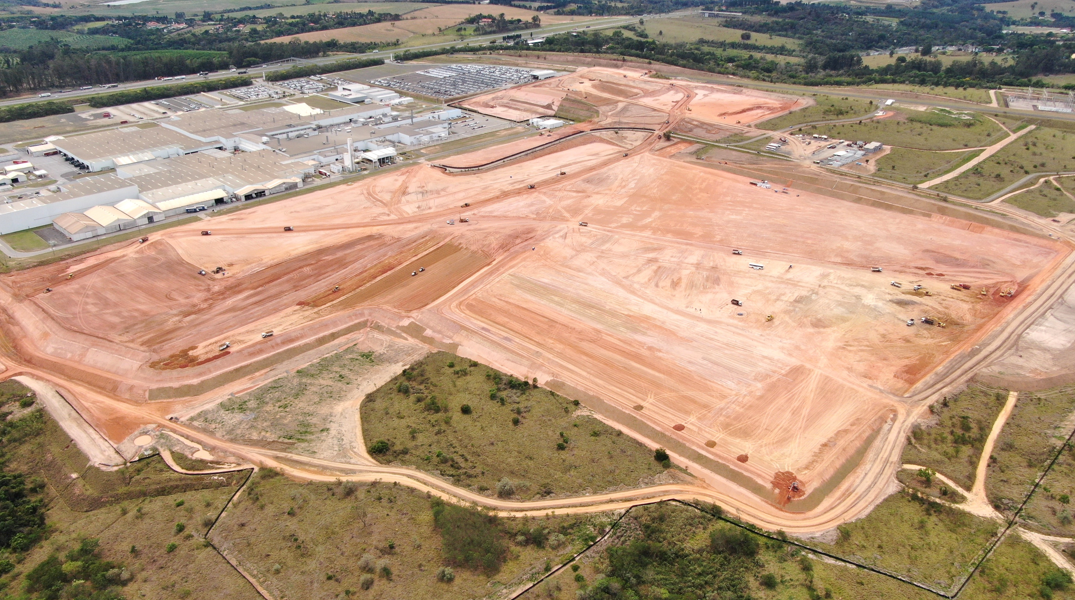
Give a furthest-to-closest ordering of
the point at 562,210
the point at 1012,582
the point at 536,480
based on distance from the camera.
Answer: the point at 562,210
the point at 536,480
the point at 1012,582

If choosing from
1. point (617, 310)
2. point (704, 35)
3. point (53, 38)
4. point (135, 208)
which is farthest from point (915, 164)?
point (53, 38)

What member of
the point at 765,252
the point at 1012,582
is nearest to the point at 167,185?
the point at 765,252

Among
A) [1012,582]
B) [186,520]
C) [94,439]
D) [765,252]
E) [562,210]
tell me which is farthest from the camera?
[562,210]

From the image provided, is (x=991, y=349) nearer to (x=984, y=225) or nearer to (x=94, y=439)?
(x=984, y=225)

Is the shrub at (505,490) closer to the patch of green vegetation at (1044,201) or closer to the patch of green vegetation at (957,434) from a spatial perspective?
the patch of green vegetation at (957,434)

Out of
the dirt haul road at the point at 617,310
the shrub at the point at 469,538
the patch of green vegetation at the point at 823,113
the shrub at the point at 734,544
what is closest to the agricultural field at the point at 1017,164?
the dirt haul road at the point at 617,310

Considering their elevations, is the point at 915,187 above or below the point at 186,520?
Result: above

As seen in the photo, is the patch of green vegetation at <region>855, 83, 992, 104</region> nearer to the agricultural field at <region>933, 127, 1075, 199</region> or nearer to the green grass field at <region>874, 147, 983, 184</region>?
the agricultural field at <region>933, 127, 1075, 199</region>
